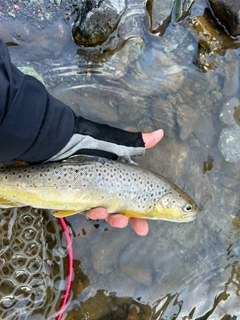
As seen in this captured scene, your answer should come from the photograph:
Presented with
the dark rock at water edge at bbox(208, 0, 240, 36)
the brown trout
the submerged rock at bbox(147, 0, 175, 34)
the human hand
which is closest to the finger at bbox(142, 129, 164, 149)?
the human hand

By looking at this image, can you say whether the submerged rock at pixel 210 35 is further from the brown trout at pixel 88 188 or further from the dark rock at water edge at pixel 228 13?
the brown trout at pixel 88 188

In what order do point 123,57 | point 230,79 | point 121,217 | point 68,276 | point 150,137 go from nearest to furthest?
point 121,217, point 150,137, point 68,276, point 123,57, point 230,79

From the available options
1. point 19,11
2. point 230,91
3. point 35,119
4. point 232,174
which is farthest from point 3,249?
point 230,91

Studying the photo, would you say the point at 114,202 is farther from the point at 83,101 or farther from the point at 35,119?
the point at 83,101

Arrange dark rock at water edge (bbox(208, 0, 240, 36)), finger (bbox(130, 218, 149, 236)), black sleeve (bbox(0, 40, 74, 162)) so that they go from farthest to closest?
dark rock at water edge (bbox(208, 0, 240, 36)) < finger (bbox(130, 218, 149, 236)) < black sleeve (bbox(0, 40, 74, 162))

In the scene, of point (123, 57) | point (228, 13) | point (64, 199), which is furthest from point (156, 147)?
point (228, 13)

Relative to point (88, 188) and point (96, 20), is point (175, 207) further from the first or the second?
point (96, 20)

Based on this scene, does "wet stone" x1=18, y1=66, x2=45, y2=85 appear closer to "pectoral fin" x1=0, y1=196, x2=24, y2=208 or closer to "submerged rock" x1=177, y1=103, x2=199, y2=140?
"pectoral fin" x1=0, y1=196, x2=24, y2=208
